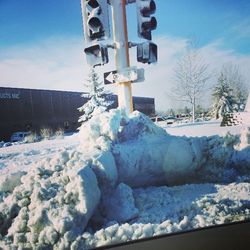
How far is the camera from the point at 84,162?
2.11 metres

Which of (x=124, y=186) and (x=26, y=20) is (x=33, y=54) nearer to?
(x=26, y=20)

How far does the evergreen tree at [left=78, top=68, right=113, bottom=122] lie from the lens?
7.03ft

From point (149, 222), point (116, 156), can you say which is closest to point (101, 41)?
point (116, 156)

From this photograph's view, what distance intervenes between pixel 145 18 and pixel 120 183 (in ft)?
3.65

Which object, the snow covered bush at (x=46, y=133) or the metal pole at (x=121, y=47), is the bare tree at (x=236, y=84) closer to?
the metal pole at (x=121, y=47)

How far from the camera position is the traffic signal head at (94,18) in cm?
211

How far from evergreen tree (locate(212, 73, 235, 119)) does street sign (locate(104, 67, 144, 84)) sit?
615mm

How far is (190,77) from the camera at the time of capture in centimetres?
242

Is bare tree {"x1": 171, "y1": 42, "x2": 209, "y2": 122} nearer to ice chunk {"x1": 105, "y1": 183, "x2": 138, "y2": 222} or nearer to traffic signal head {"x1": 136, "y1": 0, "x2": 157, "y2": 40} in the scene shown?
traffic signal head {"x1": 136, "y1": 0, "x2": 157, "y2": 40}

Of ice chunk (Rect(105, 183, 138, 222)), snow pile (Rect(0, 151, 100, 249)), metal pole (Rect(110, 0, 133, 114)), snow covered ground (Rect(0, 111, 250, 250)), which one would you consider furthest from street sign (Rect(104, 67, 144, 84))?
ice chunk (Rect(105, 183, 138, 222))

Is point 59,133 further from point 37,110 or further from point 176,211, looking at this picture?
point 176,211

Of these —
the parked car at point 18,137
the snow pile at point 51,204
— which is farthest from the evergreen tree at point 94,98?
the parked car at point 18,137

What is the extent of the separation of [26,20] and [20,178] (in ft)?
3.12

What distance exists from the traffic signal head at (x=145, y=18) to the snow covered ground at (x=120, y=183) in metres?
0.57
